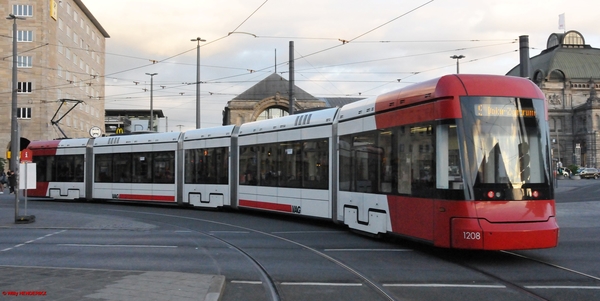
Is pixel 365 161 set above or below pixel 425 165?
above

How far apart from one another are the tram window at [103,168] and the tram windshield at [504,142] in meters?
20.3

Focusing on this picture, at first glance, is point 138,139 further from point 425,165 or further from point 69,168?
point 425,165

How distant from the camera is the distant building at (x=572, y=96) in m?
105

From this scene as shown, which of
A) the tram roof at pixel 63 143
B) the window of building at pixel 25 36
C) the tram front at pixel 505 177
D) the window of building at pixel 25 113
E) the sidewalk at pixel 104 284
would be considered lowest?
the sidewalk at pixel 104 284

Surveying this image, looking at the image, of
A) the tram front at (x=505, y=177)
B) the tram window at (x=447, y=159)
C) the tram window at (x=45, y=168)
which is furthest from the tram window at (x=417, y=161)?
the tram window at (x=45, y=168)

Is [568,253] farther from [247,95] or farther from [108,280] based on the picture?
[247,95]

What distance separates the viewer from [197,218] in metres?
20.9

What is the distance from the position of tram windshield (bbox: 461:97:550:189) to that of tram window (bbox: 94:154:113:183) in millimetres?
20311

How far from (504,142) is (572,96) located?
107341mm

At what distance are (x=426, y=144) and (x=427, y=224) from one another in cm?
142

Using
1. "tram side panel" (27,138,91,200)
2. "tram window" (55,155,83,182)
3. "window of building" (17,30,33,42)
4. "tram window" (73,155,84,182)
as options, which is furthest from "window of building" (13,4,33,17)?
"tram window" (73,155,84,182)

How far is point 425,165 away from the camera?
11.2 m

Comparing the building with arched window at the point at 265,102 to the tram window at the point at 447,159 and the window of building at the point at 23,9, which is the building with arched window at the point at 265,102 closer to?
the window of building at the point at 23,9

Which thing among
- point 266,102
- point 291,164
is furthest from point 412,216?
point 266,102
